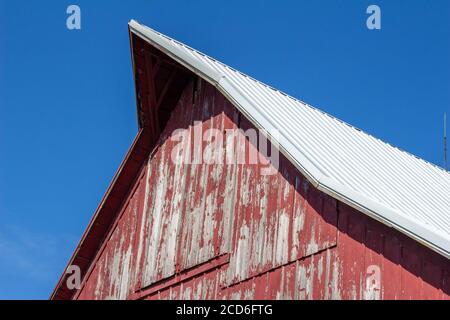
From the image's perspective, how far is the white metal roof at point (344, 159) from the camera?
12.4m

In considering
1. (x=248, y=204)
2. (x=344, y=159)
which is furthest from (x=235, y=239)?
(x=344, y=159)

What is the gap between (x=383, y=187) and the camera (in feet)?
46.3

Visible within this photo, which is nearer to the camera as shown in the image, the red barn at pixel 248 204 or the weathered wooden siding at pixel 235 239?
the weathered wooden siding at pixel 235 239

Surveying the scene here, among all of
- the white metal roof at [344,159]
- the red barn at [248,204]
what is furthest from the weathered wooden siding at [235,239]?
the white metal roof at [344,159]

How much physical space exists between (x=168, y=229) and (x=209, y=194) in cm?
116

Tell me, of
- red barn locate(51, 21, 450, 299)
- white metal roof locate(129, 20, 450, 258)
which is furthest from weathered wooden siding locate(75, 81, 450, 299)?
white metal roof locate(129, 20, 450, 258)

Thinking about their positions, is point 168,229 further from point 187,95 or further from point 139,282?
point 187,95

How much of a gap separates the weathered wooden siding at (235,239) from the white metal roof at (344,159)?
0.35 meters

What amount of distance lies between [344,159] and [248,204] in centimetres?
166

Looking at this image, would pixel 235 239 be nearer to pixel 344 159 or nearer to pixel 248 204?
pixel 248 204

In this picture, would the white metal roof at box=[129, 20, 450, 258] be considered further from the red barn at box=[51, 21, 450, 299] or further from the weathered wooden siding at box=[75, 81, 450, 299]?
the weathered wooden siding at box=[75, 81, 450, 299]

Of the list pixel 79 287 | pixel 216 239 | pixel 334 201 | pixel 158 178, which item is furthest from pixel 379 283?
pixel 79 287

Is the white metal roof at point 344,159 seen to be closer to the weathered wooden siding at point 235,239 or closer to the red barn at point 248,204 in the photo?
the red barn at point 248,204

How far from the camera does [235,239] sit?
48.6 feet
